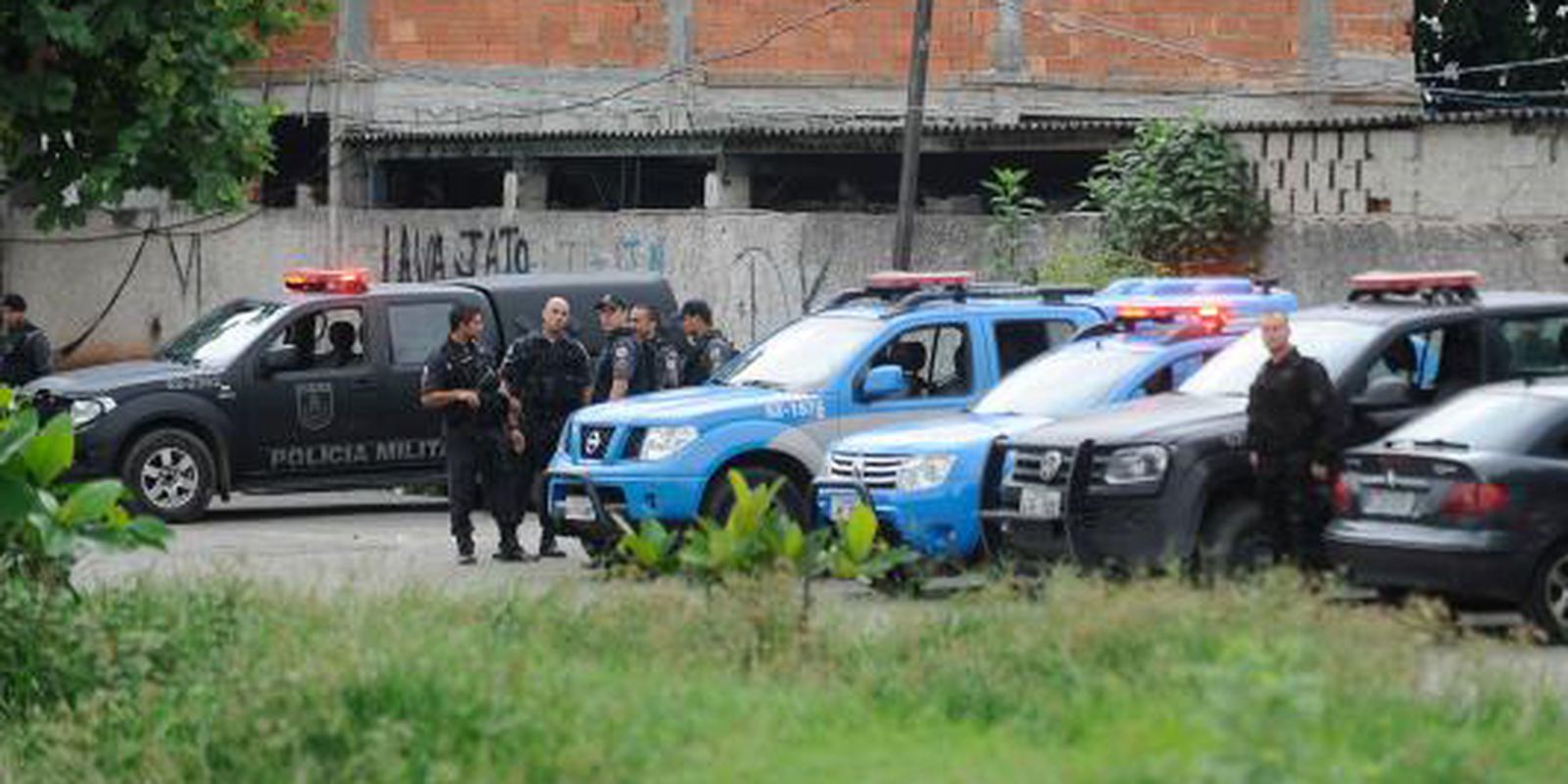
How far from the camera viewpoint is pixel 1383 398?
16469 millimetres

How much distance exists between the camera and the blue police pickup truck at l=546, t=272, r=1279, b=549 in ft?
61.5

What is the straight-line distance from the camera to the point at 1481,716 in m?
9.98

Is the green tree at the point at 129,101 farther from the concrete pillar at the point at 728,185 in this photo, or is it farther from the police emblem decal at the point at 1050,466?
the concrete pillar at the point at 728,185

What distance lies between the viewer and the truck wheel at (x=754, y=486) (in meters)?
18.7

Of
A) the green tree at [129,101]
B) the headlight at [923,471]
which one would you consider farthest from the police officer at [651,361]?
the headlight at [923,471]

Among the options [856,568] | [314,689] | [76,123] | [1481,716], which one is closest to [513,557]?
[76,123]

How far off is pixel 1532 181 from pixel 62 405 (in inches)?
458

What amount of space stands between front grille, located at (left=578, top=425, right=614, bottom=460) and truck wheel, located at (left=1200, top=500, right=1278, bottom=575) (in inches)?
184

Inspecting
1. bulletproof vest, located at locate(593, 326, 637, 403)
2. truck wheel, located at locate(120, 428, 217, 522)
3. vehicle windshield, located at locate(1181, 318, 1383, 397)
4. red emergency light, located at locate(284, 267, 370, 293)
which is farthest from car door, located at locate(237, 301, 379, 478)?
vehicle windshield, located at locate(1181, 318, 1383, 397)

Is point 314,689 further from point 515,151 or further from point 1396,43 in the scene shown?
point 1396,43

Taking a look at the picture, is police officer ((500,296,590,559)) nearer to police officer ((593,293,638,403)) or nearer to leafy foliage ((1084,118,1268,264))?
police officer ((593,293,638,403))

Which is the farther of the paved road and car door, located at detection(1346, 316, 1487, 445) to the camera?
car door, located at detection(1346, 316, 1487, 445)

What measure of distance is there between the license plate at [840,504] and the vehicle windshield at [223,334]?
763 centimetres

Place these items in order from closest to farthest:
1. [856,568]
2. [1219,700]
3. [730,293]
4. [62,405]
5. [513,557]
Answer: [1219,700] < [856,568] < [513,557] < [62,405] < [730,293]
